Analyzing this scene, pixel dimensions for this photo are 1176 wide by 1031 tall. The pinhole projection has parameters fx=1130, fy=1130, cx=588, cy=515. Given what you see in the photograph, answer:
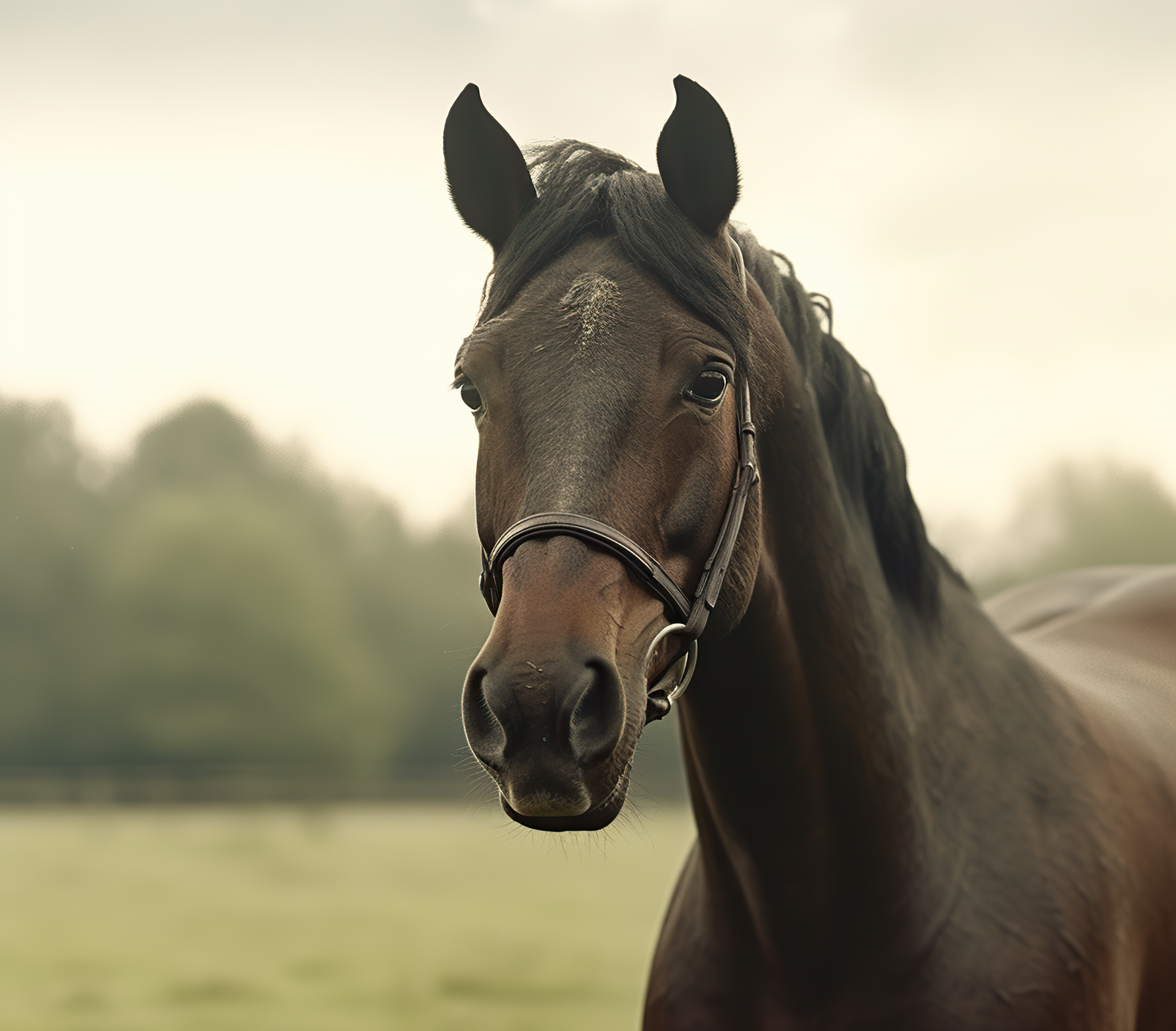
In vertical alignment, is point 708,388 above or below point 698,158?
below

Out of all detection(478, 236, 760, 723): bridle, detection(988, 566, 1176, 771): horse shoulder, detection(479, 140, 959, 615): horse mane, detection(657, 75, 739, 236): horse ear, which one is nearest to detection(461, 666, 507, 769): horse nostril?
detection(478, 236, 760, 723): bridle

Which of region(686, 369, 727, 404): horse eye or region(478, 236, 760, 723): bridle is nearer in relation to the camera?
region(478, 236, 760, 723): bridle

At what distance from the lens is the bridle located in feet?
7.17

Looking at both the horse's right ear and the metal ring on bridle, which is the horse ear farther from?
the metal ring on bridle

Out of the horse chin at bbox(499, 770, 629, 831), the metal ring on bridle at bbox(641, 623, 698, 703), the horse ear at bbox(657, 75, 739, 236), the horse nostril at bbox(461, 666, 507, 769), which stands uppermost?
the horse ear at bbox(657, 75, 739, 236)

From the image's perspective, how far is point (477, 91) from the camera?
109 inches

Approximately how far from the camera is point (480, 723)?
2059 millimetres

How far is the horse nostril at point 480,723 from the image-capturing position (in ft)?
Answer: 6.66

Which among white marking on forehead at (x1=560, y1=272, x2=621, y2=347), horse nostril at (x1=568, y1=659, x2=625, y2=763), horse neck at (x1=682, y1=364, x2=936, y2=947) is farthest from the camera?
horse neck at (x1=682, y1=364, x2=936, y2=947)

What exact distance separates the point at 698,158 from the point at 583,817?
151 cm

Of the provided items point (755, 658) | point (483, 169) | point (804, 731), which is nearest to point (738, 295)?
point (483, 169)

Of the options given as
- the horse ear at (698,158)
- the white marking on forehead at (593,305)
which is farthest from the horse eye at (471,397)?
the horse ear at (698,158)

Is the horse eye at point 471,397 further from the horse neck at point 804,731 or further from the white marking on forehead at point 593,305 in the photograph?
the horse neck at point 804,731

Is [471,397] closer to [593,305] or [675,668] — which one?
[593,305]
